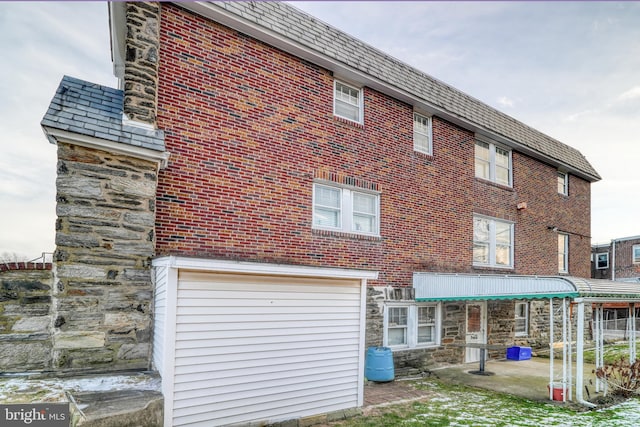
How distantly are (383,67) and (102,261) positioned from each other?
826 cm

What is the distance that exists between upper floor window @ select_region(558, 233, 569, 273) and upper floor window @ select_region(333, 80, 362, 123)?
11.5 metres

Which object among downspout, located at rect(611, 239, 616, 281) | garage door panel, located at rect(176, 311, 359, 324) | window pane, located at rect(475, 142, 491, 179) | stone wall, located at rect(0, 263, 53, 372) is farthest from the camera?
downspout, located at rect(611, 239, 616, 281)

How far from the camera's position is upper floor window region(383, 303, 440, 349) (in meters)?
10.2

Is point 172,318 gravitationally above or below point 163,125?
below

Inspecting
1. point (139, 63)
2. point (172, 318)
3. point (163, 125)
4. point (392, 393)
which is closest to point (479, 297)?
point (392, 393)

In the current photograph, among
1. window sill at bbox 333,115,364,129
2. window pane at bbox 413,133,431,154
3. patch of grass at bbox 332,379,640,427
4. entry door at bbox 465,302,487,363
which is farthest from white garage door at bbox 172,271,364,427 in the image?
entry door at bbox 465,302,487,363

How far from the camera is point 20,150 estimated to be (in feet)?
26.1

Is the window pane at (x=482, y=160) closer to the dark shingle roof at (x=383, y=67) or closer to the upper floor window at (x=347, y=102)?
the dark shingle roof at (x=383, y=67)

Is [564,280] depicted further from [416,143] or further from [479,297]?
[416,143]

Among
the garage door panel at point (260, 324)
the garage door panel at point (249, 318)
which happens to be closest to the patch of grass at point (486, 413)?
the garage door panel at point (260, 324)

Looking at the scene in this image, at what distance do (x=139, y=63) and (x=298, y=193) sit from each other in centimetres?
397

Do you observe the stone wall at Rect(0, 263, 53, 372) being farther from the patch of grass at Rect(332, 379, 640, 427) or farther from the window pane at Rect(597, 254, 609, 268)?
the window pane at Rect(597, 254, 609, 268)

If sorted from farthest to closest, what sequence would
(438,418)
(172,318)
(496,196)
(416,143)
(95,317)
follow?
(496,196), (416,143), (438,418), (95,317), (172,318)

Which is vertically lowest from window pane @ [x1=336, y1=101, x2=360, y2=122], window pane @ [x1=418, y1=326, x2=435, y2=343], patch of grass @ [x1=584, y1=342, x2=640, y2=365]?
patch of grass @ [x1=584, y1=342, x2=640, y2=365]
